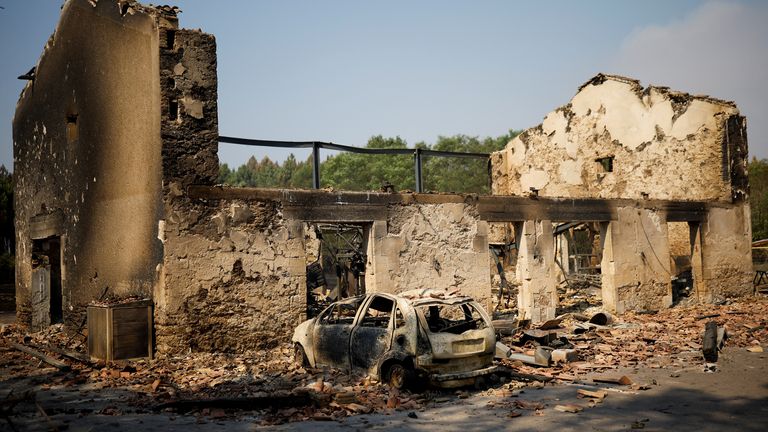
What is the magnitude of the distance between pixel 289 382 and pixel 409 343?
1.96m

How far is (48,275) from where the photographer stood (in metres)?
14.8

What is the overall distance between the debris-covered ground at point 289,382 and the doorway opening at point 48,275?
1522 mm

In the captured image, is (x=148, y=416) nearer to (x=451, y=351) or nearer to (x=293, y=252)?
(x=451, y=351)

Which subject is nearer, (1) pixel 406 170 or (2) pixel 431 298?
(2) pixel 431 298

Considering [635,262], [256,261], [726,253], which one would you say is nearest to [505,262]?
[726,253]

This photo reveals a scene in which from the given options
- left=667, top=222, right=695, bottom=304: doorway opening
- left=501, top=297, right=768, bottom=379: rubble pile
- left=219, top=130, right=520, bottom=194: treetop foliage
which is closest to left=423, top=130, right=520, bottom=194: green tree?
left=219, top=130, right=520, bottom=194: treetop foliage

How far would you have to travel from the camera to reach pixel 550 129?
69.6 feet

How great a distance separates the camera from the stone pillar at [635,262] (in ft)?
50.8

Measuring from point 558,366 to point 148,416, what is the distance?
618 cm

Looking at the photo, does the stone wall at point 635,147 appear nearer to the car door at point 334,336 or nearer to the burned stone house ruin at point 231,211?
the burned stone house ruin at point 231,211

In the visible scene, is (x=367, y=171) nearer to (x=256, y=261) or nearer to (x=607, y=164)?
(x=607, y=164)

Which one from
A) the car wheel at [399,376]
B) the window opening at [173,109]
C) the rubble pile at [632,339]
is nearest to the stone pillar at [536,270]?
the rubble pile at [632,339]

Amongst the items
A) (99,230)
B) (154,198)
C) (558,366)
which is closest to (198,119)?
(154,198)

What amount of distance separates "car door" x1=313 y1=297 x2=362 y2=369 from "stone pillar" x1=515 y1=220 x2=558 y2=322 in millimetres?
5831
